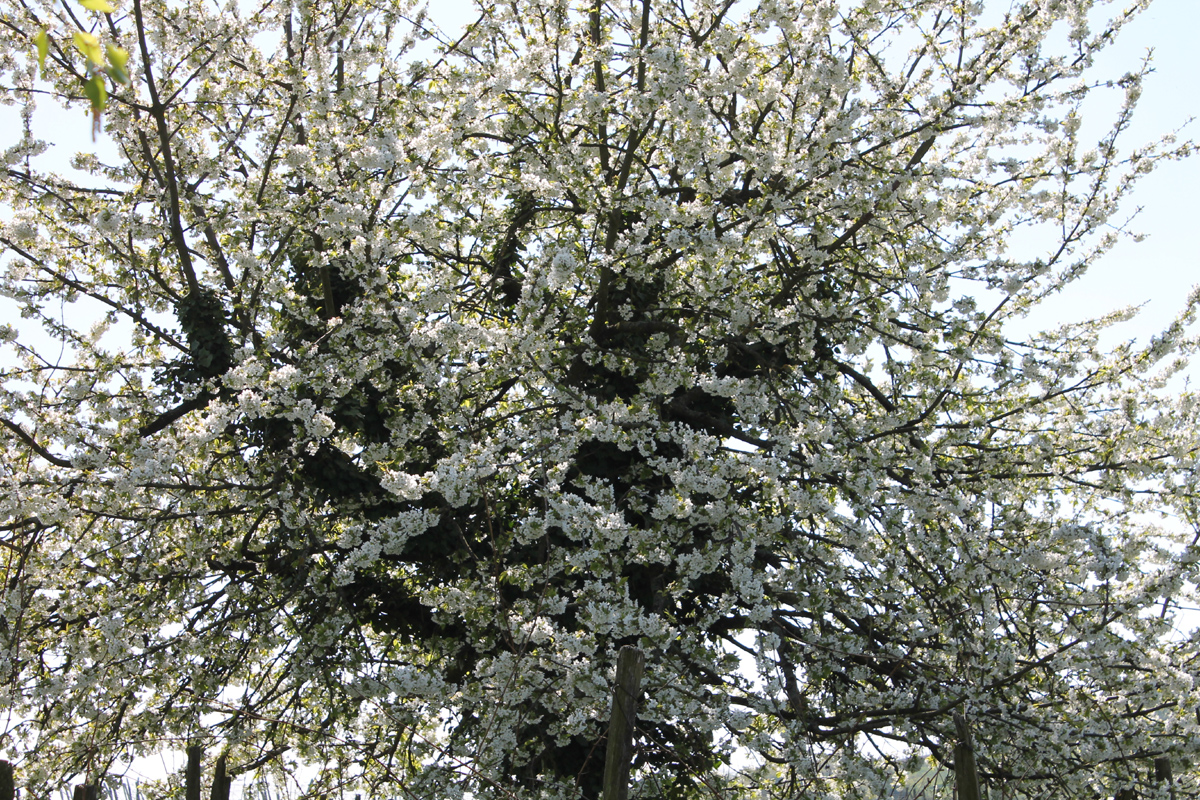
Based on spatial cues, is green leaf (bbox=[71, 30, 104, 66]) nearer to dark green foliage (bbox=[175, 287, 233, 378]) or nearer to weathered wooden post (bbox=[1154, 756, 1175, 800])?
dark green foliage (bbox=[175, 287, 233, 378])

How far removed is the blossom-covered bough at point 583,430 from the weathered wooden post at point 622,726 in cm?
178

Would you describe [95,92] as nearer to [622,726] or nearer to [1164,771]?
[622,726]

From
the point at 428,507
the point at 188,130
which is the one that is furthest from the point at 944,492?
the point at 188,130

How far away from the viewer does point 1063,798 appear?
632cm

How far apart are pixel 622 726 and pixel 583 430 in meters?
2.79

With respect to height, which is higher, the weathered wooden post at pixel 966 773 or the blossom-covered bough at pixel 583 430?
the blossom-covered bough at pixel 583 430

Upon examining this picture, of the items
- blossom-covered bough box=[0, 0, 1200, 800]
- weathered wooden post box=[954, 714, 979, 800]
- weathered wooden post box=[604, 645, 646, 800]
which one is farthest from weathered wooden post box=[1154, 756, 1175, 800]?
weathered wooden post box=[604, 645, 646, 800]

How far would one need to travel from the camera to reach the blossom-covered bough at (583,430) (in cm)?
596

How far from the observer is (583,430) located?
20.7 feet

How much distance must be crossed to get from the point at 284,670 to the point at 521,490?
1989 mm

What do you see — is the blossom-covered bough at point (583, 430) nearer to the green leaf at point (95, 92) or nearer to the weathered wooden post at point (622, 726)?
the weathered wooden post at point (622, 726)

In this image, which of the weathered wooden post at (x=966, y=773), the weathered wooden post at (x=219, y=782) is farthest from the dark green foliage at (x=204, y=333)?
the weathered wooden post at (x=966, y=773)

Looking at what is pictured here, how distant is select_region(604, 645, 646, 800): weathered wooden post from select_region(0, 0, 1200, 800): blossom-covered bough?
5.85 ft

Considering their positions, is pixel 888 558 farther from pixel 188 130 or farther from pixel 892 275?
pixel 188 130
